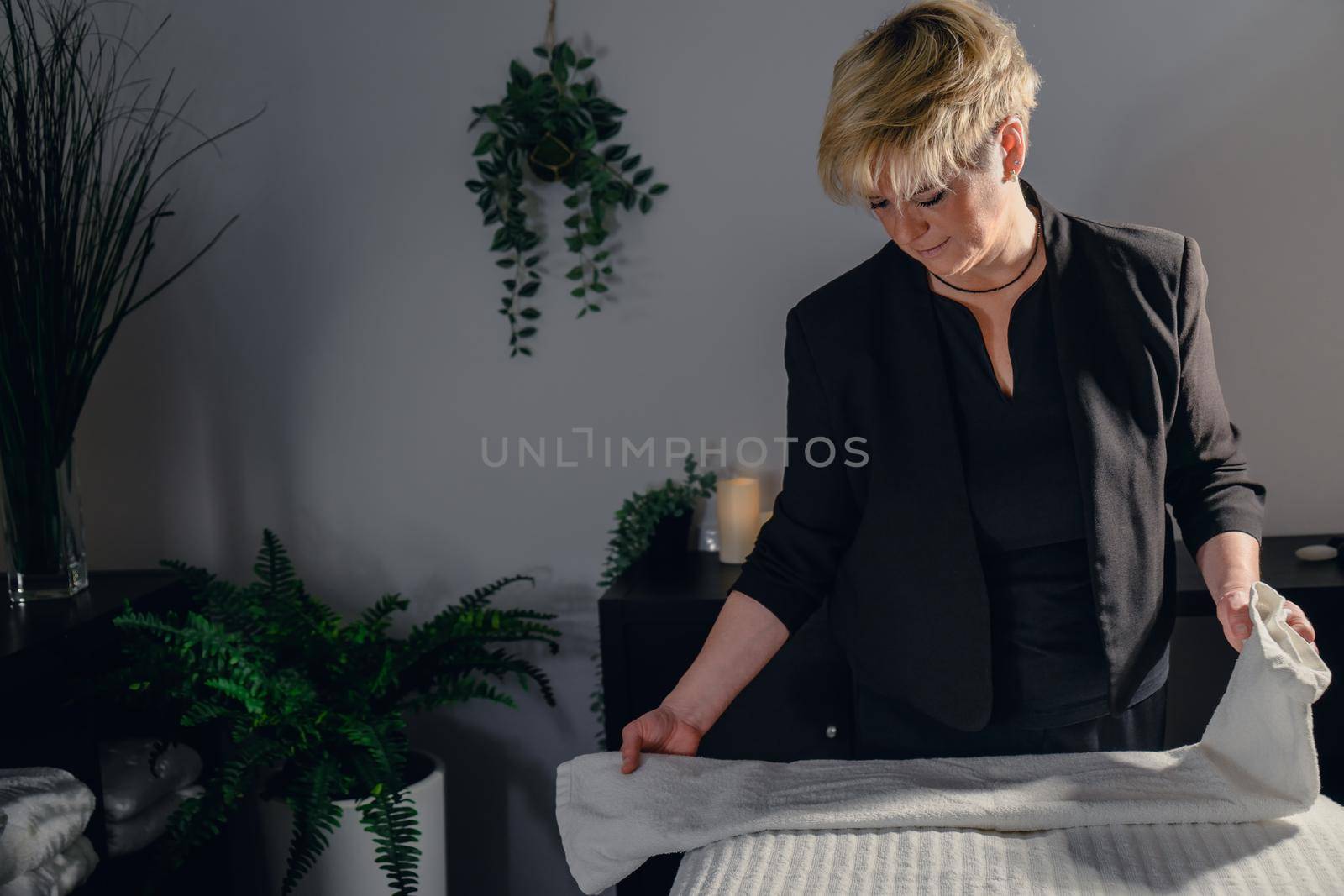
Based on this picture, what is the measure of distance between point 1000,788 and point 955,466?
36 cm

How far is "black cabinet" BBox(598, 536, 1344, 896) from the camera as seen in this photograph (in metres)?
1.83

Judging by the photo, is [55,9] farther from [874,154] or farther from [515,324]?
[874,154]

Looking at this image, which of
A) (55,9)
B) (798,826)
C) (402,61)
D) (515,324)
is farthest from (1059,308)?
(55,9)

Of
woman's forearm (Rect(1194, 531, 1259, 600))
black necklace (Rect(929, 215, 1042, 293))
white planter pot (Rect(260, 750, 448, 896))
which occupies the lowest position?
white planter pot (Rect(260, 750, 448, 896))

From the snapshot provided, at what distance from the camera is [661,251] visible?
7.16 feet

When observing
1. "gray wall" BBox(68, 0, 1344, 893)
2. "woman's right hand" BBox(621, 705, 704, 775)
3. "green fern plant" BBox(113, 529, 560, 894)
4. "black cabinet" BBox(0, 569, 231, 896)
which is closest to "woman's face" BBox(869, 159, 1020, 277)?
"woman's right hand" BBox(621, 705, 704, 775)

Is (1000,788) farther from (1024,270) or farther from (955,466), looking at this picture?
(1024,270)

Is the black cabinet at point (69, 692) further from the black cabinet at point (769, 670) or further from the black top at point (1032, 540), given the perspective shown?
the black top at point (1032, 540)

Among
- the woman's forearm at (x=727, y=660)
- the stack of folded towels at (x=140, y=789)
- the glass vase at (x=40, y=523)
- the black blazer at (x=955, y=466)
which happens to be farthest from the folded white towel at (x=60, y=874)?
the black blazer at (x=955, y=466)

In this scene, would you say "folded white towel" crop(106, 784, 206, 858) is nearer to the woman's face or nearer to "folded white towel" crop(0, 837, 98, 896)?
"folded white towel" crop(0, 837, 98, 896)

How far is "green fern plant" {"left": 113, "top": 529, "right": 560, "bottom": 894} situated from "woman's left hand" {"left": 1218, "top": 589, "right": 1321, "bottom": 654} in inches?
46.4

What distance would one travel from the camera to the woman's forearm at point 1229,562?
4.12ft

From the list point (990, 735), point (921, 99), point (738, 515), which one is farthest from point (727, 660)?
point (738, 515)

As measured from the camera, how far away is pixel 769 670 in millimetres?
1852
